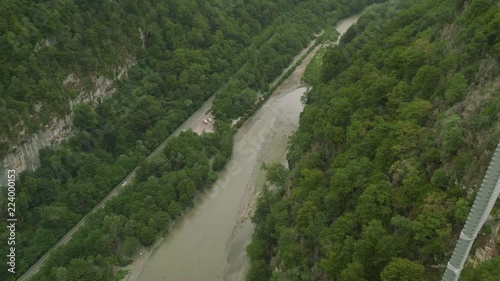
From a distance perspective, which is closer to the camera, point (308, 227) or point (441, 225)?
point (441, 225)

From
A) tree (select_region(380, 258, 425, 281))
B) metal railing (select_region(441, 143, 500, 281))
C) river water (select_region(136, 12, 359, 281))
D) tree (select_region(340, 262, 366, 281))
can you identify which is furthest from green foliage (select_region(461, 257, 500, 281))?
river water (select_region(136, 12, 359, 281))

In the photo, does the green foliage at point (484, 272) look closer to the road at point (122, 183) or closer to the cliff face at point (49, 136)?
the road at point (122, 183)

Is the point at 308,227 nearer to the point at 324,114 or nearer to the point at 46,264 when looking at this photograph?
the point at 324,114

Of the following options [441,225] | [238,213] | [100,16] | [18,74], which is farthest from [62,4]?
[441,225]

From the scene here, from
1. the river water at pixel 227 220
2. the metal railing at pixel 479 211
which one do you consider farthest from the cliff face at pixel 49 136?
the metal railing at pixel 479 211

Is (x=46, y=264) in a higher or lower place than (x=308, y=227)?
higher

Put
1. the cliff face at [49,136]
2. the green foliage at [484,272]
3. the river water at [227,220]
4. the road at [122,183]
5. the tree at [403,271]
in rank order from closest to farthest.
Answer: the green foliage at [484,272] → the tree at [403,271] → the road at [122,183] → the river water at [227,220] → the cliff face at [49,136]

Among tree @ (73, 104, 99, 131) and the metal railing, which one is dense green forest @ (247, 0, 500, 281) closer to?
the metal railing
